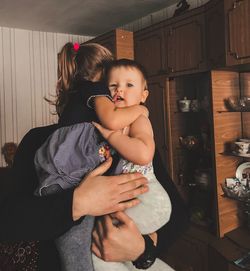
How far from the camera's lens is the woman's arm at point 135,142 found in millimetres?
1056

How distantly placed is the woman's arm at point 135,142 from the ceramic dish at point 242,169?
1797mm

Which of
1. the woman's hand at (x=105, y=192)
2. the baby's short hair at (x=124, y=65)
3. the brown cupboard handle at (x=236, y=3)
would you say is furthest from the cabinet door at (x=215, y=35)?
the woman's hand at (x=105, y=192)

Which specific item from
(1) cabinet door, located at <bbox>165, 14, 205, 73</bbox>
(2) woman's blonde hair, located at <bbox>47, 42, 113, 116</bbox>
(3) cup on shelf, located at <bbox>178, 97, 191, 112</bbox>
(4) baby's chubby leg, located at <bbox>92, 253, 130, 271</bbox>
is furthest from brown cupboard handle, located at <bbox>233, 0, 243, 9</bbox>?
(4) baby's chubby leg, located at <bbox>92, 253, 130, 271</bbox>

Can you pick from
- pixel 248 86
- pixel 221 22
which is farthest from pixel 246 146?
pixel 221 22

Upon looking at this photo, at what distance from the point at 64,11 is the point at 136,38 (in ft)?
2.74

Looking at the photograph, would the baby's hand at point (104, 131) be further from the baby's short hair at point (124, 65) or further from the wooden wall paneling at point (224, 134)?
the wooden wall paneling at point (224, 134)

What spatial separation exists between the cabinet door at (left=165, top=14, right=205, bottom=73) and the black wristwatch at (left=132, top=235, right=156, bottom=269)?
1.84 meters

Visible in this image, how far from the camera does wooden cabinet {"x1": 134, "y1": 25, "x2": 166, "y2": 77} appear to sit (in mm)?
3014

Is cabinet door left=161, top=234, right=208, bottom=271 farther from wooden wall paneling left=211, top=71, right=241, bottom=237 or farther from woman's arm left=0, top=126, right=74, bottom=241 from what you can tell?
woman's arm left=0, top=126, right=74, bottom=241

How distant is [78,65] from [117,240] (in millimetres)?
664

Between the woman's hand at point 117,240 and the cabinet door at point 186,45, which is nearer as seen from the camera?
the woman's hand at point 117,240

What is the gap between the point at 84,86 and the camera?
1.16 meters

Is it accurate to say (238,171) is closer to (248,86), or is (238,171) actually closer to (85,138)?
(248,86)

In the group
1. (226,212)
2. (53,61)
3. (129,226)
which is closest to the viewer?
(129,226)
